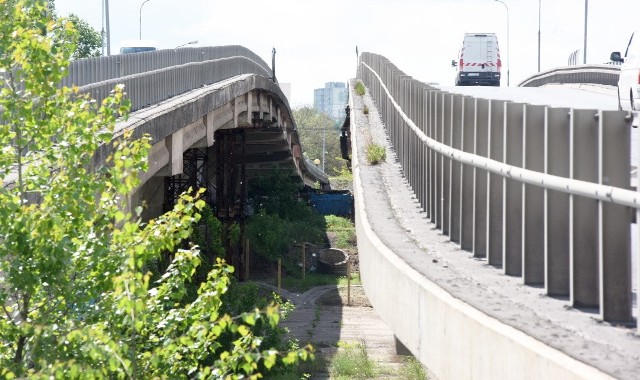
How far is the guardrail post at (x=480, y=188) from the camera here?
911cm

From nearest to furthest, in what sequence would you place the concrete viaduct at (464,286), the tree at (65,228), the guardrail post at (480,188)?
1. the concrete viaduct at (464,286)
2. the guardrail post at (480,188)
3. the tree at (65,228)

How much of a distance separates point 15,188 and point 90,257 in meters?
1.08

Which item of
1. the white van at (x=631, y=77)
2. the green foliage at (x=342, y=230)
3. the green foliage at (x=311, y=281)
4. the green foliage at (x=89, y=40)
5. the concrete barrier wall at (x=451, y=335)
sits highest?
the green foliage at (x=89, y=40)

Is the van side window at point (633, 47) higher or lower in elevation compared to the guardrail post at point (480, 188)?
higher

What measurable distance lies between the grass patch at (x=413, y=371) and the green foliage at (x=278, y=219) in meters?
26.7

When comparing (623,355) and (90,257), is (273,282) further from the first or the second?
(623,355)

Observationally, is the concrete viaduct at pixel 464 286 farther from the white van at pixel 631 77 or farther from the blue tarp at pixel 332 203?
the blue tarp at pixel 332 203

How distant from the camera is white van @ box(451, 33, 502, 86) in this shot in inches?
2340

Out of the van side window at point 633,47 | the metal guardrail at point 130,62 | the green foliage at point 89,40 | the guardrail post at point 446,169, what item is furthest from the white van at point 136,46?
the green foliage at point 89,40

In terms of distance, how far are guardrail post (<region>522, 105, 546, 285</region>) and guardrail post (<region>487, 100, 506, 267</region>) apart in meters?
0.80

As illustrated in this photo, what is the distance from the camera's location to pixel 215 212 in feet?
178

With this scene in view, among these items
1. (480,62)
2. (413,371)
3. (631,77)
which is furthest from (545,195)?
(480,62)

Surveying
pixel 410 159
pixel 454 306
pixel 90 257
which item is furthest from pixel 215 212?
pixel 454 306

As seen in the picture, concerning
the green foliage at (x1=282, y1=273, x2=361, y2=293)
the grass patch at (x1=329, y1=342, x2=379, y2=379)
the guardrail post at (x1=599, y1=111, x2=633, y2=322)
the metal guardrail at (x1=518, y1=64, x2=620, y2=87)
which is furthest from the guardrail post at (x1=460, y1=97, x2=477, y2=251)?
the green foliage at (x1=282, y1=273, x2=361, y2=293)
